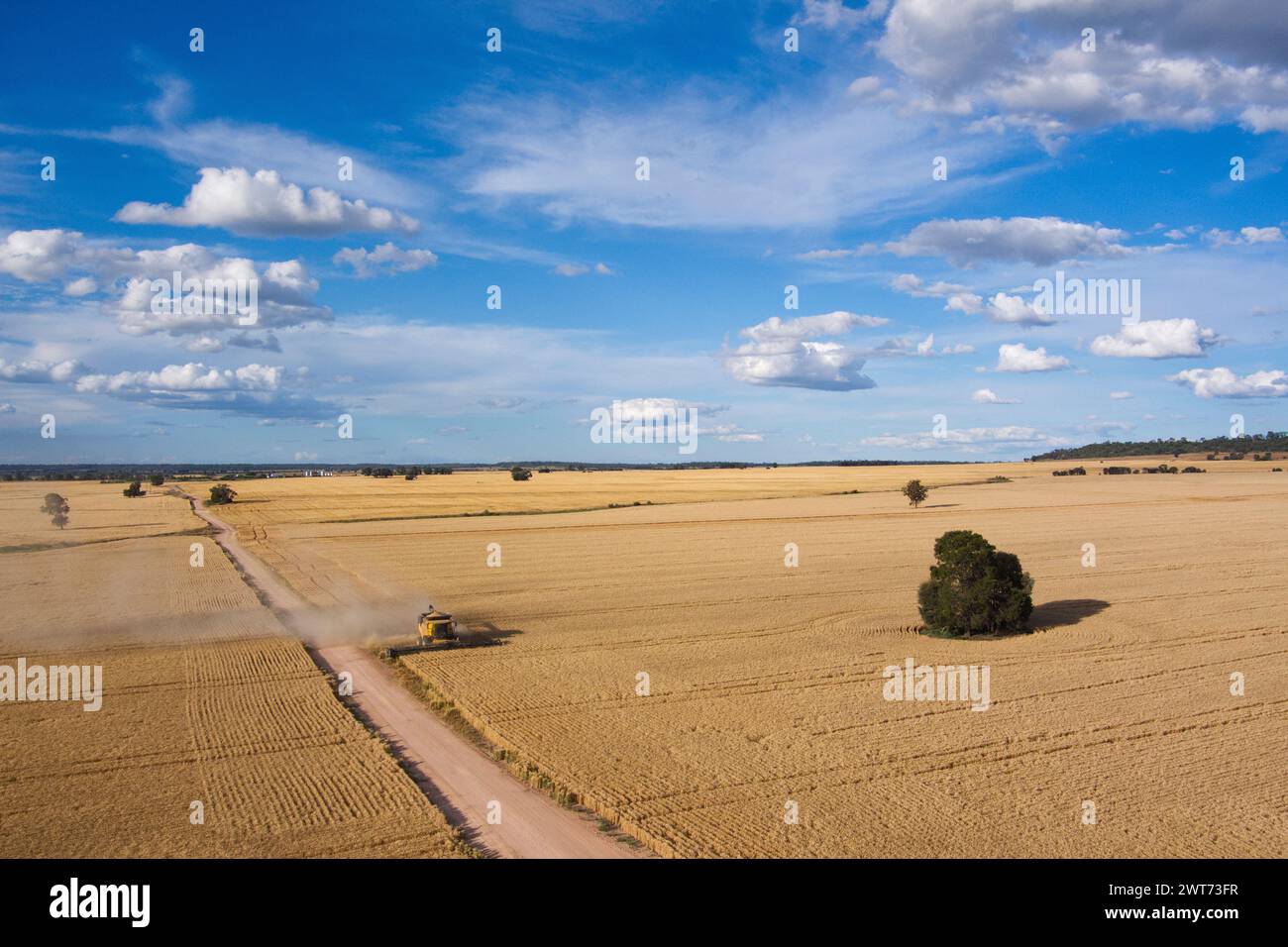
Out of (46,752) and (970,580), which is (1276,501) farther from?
(46,752)

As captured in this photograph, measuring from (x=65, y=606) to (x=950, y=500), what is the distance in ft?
289

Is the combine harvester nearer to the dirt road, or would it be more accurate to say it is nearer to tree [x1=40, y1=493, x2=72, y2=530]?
the dirt road

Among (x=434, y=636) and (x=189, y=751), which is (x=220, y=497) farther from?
(x=189, y=751)

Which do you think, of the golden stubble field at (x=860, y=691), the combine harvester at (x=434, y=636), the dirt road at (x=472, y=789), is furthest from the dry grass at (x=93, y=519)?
the dirt road at (x=472, y=789)

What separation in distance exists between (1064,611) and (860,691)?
1619 centimetres

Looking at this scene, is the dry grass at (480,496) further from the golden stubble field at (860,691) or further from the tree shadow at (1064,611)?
the tree shadow at (1064,611)

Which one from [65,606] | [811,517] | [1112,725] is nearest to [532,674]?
[1112,725]

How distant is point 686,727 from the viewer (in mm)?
21453

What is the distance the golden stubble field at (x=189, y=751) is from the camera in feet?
49.6

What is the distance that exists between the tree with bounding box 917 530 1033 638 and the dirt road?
19257mm

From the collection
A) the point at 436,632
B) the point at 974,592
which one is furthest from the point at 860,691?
the point at 436,632

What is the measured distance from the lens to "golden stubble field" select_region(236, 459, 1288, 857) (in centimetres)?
1570

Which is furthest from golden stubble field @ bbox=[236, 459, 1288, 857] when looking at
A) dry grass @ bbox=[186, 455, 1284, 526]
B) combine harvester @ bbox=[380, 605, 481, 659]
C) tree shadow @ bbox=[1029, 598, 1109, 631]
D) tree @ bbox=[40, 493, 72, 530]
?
dry grass @ bbox=[186, 455, 1284, 526]

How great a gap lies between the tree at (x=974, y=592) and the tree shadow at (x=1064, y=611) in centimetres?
113
